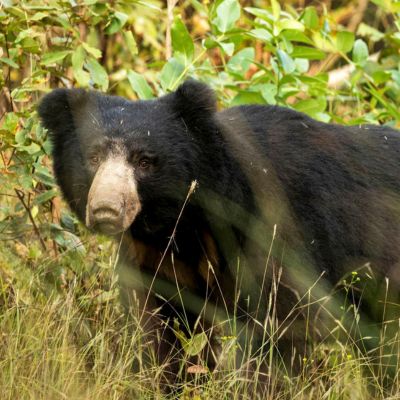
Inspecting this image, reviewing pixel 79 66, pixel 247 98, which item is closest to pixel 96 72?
pixel 79 66

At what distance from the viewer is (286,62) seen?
5609 millimetres

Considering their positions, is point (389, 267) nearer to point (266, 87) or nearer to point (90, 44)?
point (266, 87)

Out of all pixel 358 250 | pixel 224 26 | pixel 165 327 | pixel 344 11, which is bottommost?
pixel 344 11

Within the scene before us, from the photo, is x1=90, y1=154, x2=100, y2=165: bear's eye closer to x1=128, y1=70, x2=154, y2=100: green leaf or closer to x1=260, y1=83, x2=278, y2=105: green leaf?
x1=128, y1=70, x2=154, y2=100: green leaf

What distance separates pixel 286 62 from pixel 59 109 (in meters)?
1.53

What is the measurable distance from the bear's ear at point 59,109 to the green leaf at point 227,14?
3.86ft

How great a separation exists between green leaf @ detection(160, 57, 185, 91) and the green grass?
1.02 m

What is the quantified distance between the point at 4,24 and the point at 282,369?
2.24 meters

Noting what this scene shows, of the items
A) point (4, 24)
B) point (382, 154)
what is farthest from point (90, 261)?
point (382, 154)

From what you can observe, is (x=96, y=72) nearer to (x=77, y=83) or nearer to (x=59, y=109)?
(x=59, y=109)

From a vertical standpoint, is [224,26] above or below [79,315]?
above

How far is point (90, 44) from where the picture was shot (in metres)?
5.44

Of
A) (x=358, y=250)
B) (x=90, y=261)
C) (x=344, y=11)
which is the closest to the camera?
(x=358, y=250)

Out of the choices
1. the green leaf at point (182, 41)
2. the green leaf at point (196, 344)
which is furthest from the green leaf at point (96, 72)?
the green leaf at point (196, 344)
